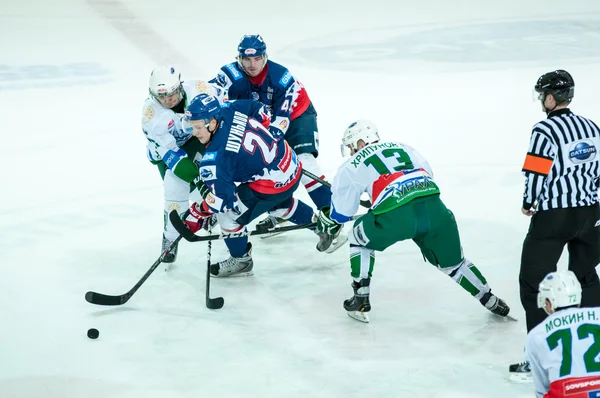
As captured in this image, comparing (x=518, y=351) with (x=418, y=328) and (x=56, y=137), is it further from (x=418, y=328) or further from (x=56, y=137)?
(x=56, y=137)

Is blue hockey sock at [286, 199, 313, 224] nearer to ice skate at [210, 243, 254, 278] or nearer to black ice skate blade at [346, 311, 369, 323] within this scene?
ice skate at [210, 243, 254, 278]

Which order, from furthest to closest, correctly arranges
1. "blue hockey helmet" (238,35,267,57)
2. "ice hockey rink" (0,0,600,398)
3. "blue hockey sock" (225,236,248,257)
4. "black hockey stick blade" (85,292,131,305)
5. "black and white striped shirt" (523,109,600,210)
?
"blue hockey helmet" (238,35,267,57)
"blue hockey sock" (225,236,248,257)
"black hockey stick blade" (85,292,131,305)
"ice hockey rink" (0,0,600,398)
"black and white striped shirt" (523,109,600,210)

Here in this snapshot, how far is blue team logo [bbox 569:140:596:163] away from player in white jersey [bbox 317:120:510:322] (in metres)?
0.62

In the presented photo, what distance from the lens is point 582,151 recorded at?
316 cm

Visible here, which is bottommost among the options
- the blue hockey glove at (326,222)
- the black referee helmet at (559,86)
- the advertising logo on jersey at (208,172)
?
the blue hockey glove at (326,222)

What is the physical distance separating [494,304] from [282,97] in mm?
1590

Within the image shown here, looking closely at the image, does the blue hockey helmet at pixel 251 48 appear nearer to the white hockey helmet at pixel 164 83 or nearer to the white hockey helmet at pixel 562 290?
the white hockey helmet at pixel 164 83

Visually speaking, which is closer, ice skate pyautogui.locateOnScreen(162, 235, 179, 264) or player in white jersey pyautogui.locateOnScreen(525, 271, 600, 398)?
player in white jersey pyautogui.locateOnScreen(525, 271, 600, 398)

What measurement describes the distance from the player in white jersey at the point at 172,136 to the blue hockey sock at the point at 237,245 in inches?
12.7

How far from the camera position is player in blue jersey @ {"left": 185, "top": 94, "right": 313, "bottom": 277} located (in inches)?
151

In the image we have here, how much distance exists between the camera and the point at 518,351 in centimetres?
346

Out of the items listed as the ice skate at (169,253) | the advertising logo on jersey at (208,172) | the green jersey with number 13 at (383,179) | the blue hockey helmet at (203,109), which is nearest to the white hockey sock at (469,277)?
the green jersey with number 13 at (383,179)

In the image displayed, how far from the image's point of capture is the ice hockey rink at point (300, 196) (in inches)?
135

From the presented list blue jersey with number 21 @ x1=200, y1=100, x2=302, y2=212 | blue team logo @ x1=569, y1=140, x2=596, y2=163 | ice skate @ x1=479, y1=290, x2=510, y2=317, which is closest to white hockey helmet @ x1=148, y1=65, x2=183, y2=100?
blue jersey with number 21 @ x1=200, y1=100, x2=302, y2=212
